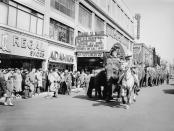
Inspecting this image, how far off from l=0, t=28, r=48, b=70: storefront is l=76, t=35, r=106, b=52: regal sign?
6.22 meters

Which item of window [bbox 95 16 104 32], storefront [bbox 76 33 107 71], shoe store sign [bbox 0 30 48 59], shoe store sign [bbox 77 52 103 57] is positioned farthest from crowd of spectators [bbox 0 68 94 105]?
window [bbox 95 16 104 32]

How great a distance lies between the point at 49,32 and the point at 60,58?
297 centimetres

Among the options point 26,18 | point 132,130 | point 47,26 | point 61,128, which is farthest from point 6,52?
point 132,130

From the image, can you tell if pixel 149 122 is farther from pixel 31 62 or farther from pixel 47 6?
pixel 47 6

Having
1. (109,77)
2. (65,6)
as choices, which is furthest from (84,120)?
(65,6)

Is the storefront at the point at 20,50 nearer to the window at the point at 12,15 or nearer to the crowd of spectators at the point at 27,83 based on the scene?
the window at the point at 12,15

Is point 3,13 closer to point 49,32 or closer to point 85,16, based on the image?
point 49,32

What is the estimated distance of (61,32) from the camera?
2431 cm

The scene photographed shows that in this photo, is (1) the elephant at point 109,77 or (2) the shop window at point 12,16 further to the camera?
(2) the shop window at point 12,16

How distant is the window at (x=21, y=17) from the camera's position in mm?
16391

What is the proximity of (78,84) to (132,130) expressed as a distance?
15.3m

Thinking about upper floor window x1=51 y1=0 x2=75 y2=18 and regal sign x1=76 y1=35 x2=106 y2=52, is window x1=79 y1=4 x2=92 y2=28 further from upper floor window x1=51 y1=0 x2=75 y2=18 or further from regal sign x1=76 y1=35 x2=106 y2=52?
regal sign x1=76 y1=35 x2=106 y2=52

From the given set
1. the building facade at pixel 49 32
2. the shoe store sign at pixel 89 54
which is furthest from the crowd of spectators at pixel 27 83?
the shoe store sign at pixel 89 54

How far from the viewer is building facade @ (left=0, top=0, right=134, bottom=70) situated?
16.7m
